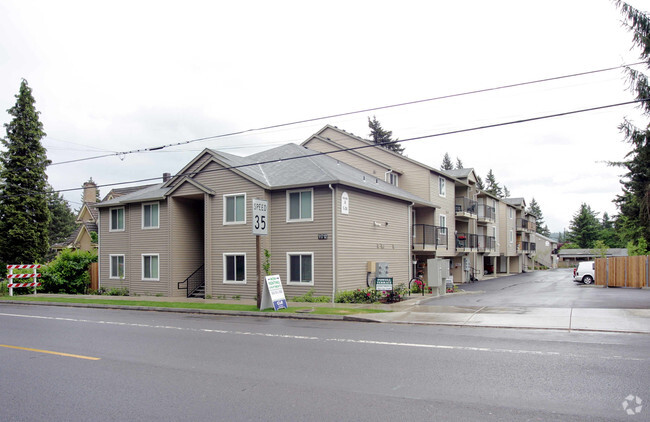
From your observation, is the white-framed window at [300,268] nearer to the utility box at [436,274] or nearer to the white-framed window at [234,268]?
the white-framed window at [234,268]

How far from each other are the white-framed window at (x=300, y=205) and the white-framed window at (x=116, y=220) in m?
12.3

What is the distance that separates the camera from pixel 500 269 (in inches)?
2383

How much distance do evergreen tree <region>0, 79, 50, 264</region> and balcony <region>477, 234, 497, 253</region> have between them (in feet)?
118

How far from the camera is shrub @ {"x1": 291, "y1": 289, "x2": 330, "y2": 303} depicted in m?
21.3

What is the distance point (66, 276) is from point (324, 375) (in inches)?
1106

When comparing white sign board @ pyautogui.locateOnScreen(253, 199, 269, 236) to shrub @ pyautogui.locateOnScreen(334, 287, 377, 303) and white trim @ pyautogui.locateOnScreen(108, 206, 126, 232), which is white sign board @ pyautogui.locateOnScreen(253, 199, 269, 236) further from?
white trim @ pyautogui.locateOnScreen(108, 206, 126, 232)

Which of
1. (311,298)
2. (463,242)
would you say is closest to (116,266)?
(311,298)

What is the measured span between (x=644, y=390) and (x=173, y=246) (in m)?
23.5

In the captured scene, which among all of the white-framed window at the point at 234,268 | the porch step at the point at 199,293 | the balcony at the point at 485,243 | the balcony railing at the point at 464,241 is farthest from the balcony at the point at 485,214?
the porch step at the point at 199,293

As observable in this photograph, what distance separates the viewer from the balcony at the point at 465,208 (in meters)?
39.0

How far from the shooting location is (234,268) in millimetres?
24172

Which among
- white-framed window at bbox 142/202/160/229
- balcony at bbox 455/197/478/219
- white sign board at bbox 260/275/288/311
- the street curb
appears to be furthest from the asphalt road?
balcony at bbox 455/197/478/219

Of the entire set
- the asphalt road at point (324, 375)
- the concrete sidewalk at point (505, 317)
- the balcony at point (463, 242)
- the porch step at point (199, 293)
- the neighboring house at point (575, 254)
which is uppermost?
the balcony at point (463, 242)

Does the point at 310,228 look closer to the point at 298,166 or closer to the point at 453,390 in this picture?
the point at 298,166
